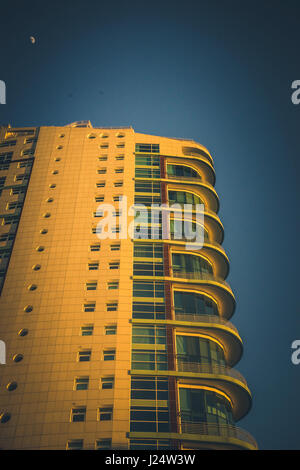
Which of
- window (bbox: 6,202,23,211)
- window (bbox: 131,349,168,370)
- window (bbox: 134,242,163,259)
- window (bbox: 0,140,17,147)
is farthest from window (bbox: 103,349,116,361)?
window (bbox: 0,140,17,147)

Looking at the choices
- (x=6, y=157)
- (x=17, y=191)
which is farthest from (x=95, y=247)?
(x=6, y=157)

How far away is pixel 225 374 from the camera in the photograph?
40.2 meters

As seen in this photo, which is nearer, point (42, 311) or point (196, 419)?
point (196, 419)

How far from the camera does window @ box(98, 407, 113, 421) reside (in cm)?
3597

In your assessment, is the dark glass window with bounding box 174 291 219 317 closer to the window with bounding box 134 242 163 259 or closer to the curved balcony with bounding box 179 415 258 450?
the window with bounding box 134 242 163 259

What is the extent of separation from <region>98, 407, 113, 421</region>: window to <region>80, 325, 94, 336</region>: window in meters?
7.23

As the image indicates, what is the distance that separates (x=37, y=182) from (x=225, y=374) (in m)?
32.9

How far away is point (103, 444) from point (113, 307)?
41.9 ft

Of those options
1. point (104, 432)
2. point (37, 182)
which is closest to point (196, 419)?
point (104, 432)

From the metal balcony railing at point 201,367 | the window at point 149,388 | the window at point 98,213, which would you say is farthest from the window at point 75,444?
the window at point 98,213

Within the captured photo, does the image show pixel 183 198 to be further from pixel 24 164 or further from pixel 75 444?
pixel 75 444

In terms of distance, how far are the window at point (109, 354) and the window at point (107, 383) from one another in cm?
184

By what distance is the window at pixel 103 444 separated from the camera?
34.1 m
